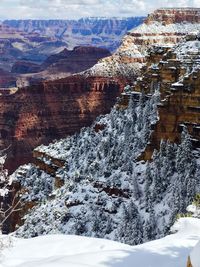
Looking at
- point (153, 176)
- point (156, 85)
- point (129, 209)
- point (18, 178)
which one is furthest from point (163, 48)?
point (18, 178)

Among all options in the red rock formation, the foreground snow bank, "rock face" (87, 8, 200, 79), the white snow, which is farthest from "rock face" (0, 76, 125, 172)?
the white snow

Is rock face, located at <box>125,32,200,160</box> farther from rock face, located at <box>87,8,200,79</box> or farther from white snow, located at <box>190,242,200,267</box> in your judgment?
rock face, located at <box>87,8,200,79</box>

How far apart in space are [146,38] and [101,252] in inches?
6472

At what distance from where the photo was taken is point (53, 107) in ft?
554

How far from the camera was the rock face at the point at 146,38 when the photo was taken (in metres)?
163

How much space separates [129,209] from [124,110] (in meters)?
16.8

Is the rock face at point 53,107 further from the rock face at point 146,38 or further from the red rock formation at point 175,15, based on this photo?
the red rock formation at point 175,15

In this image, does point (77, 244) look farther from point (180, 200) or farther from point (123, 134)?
point (123, 134)

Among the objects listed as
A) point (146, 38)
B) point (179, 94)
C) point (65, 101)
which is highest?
point (146, 38)

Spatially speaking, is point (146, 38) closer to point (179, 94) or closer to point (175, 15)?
point (175, 15)

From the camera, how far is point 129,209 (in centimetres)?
4181

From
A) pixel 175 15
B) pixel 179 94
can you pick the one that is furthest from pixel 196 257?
pixel 175 15

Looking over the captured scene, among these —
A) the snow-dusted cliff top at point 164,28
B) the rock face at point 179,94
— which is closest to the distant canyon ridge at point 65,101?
the snow-dusted cliff top at point 164,28

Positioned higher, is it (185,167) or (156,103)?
(156,103)
